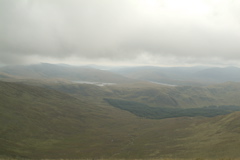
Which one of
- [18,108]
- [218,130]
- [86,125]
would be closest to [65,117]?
[86,125]

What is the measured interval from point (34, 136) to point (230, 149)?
107103 millimetres

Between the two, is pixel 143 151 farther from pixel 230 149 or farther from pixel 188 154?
pixel 230 149

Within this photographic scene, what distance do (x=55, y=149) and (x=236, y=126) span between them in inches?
3781

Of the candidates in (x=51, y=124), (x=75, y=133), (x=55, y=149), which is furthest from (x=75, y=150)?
(x=51, y=124)

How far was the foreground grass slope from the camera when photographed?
7750 centimetres

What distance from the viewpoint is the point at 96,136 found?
13162 cm

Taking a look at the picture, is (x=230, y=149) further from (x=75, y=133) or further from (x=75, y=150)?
A: (x=75, y=133)

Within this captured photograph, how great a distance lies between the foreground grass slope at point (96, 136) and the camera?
7750 centimetres

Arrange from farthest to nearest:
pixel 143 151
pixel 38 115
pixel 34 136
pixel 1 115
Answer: pixel 38 115 → pixel 1 115 → pixel 34 136 → pixel 143 151

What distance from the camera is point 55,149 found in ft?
321

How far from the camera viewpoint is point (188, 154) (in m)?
70.0

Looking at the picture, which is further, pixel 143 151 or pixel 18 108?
pixel 18 108

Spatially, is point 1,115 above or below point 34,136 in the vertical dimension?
above

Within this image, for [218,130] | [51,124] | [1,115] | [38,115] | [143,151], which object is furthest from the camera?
[38,115]
